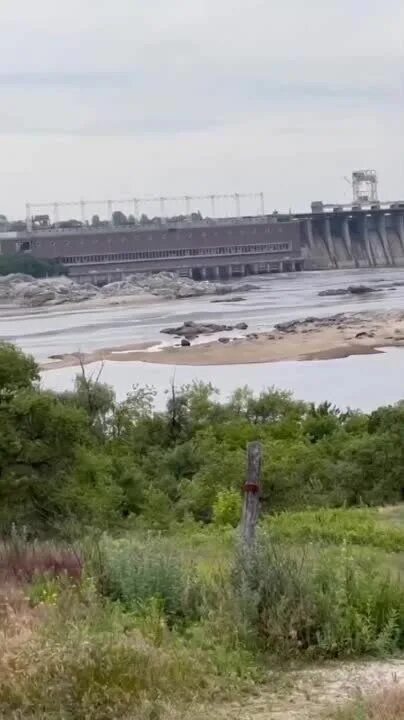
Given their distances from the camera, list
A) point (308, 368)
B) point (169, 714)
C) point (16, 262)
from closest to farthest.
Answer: point (169, 714)
point (308, 368)
point (16, 262)

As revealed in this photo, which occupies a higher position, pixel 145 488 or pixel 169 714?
pixel 169 714

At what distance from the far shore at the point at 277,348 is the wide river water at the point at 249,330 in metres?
1.35

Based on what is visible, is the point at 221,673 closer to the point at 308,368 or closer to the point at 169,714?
the point at 169,714

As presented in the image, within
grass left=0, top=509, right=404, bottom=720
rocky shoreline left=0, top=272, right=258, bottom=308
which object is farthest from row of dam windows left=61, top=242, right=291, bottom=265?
grass left=0, top=509, right=404, bottom=720

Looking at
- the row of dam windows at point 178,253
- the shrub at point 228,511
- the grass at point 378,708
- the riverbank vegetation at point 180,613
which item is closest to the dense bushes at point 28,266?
the row of dam windows at point 178,253

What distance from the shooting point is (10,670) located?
3930mm

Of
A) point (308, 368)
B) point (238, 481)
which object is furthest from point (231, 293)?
A: point (238, 481)

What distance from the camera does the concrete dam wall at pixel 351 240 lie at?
12081cm

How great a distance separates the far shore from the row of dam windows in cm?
5862

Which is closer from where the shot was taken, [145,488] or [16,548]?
[16,548]

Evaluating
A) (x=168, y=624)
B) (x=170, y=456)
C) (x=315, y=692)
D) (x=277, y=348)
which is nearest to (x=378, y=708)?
(x=315, y=692)

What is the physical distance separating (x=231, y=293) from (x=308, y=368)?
160 feet

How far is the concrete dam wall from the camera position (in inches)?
4756

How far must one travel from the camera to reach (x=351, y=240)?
12244 cm
